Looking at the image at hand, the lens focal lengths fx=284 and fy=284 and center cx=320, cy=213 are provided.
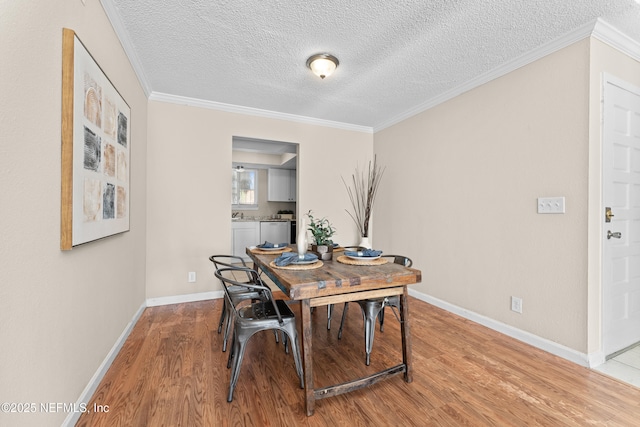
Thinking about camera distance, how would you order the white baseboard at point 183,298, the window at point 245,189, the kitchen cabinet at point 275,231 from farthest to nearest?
the window at point 245,189
the kitchen cabinet at point 275,231
the white baseboard at point 183,298

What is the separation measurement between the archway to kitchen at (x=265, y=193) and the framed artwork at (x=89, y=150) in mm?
4054

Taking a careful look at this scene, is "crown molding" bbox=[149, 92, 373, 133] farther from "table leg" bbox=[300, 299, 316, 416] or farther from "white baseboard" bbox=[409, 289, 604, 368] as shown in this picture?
"table leg" bbox=[300, 299, 316, 416]

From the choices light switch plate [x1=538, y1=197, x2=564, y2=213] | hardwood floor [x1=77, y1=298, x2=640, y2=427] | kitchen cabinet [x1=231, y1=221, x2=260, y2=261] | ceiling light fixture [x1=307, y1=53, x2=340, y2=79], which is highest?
ceiling light fixture [x1=307, y1=53, x2=340, y2=79]

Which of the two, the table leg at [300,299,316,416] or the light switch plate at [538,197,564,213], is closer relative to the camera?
the table leg at [300,299,316,416]

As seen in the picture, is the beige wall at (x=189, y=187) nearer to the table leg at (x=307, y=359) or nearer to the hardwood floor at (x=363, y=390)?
the hardwood floor at (x=363, y=390)

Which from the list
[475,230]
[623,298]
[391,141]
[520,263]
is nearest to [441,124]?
[391,141]

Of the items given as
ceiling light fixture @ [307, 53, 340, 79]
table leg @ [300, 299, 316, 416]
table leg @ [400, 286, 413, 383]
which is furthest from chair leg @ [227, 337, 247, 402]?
ceiling light fixture @ [307, 53, 340, 79]

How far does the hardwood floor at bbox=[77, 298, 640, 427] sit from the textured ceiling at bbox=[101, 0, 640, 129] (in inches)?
93.5

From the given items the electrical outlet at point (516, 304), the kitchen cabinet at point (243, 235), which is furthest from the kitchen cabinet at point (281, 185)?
the electrical outlet at point (516, 304)

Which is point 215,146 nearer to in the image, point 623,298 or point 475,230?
point 475,230

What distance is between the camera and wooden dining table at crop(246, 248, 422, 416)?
4.95 feet

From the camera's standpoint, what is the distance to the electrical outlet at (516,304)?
2.42m

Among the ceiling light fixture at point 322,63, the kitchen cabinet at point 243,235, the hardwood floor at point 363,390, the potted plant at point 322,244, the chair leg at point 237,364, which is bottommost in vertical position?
the hardwood floor at point 363,390

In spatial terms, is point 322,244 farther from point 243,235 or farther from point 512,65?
point 243,235
